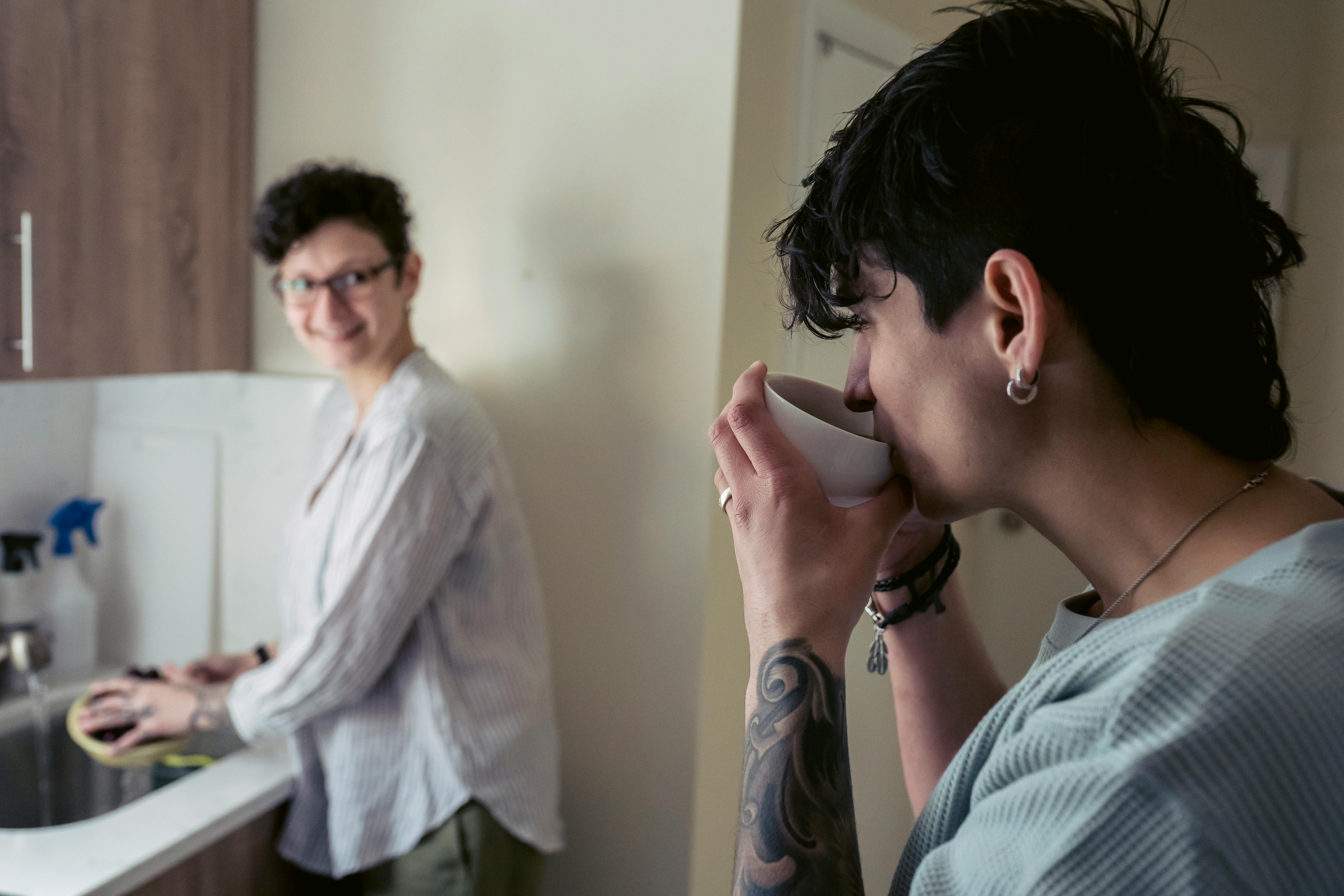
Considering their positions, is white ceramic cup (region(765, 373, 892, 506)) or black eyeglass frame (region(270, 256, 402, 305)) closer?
white ceramic cup (region(765, 373, 892, 506))

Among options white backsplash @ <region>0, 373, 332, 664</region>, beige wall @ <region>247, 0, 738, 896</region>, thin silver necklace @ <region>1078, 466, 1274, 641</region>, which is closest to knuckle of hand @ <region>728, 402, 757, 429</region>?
thin silver necklace @ <region>1078, 466, 1274, 641</region>

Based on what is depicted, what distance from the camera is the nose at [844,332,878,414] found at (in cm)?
65

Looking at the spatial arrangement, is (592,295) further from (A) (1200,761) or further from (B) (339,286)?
(A) (1200,761)

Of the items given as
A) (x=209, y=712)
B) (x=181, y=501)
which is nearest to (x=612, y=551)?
(x=209, y=712)

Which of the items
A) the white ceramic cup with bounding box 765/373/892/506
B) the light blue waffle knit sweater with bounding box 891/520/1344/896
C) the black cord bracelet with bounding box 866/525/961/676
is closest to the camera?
the light blue waffle knit sweater with bounding box 891/520/1344/896

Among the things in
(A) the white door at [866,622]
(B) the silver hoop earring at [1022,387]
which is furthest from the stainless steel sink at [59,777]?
A: (B) the silver hoop earring at [1022,387]

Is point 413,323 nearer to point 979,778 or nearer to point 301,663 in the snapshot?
point 301,663

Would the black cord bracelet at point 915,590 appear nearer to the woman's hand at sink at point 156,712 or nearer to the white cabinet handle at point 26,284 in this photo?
the woman's hand at sink at point 156,712

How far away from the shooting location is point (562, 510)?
161 cm

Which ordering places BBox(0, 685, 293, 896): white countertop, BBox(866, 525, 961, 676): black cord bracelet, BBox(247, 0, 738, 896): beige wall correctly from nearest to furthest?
1. BBox(866, 525, 961, 676): black cord bracelet
2. BBox(0, 685, 293, 896): white countertop
3. BBox(247, 0, 738, 896): beige wall

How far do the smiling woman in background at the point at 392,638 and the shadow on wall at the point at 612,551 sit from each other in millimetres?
166

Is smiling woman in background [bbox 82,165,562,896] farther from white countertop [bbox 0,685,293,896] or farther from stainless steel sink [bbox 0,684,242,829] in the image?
stainless steel sink [bbox 0,684,242,829]

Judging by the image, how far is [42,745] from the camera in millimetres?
1538

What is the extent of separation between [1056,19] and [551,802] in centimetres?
126
